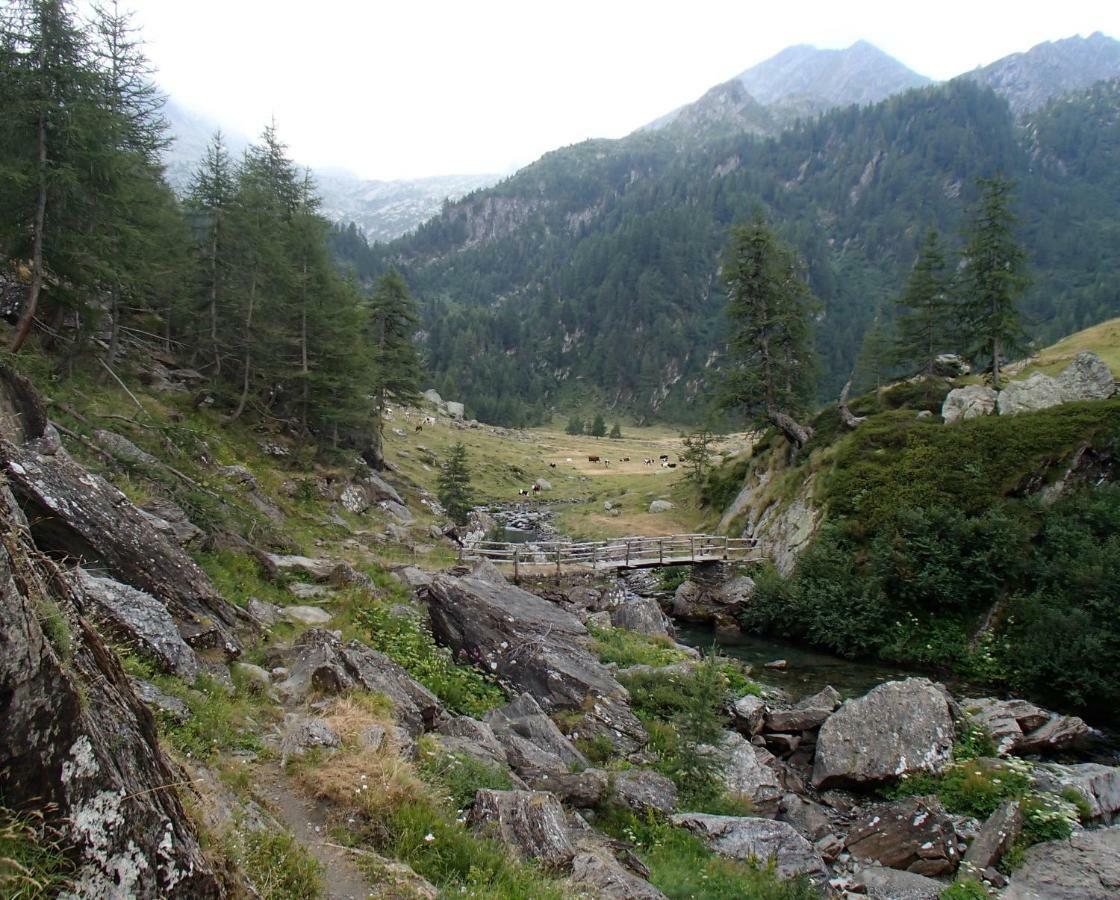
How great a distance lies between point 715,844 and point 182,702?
820 centimetres

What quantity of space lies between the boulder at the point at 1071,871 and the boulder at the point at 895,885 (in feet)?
3.56

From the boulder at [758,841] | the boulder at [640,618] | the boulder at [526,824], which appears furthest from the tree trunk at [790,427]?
A: the boulder at [526,824]

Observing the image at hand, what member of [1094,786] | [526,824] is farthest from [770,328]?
[526,824]

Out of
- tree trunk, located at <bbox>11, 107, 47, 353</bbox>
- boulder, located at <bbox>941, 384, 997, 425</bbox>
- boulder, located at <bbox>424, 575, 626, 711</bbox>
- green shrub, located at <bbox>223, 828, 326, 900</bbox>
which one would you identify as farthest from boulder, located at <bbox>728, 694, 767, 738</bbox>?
tree trunk, located at <bbox>11, 107, 47, 353</bbox>

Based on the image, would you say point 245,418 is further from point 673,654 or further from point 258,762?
point 258,762

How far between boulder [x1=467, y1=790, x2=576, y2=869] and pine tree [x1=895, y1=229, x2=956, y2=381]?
47.9 m

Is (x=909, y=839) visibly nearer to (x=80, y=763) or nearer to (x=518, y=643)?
(x=518, y=643)

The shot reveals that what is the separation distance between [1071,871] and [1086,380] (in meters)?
28.5

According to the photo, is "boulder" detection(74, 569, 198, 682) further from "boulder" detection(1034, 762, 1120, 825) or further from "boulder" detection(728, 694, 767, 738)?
"boulder" detection(1034, 762, 1120, 825)

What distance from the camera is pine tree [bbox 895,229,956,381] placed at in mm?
47906

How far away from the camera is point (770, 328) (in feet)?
131

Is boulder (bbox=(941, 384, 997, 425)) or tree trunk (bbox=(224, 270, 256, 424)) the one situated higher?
tree trunk (bbox=(224, 270, 256, 424))

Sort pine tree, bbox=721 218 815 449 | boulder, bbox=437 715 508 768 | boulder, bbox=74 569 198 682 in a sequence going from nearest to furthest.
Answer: boulder, bbox=74 569 198 682
boulder, bbox=437 715 508 768
pine tree, bbox=721 218 815 449

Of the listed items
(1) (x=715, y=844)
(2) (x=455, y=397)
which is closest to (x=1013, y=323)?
(1) (x=715, y=844)
